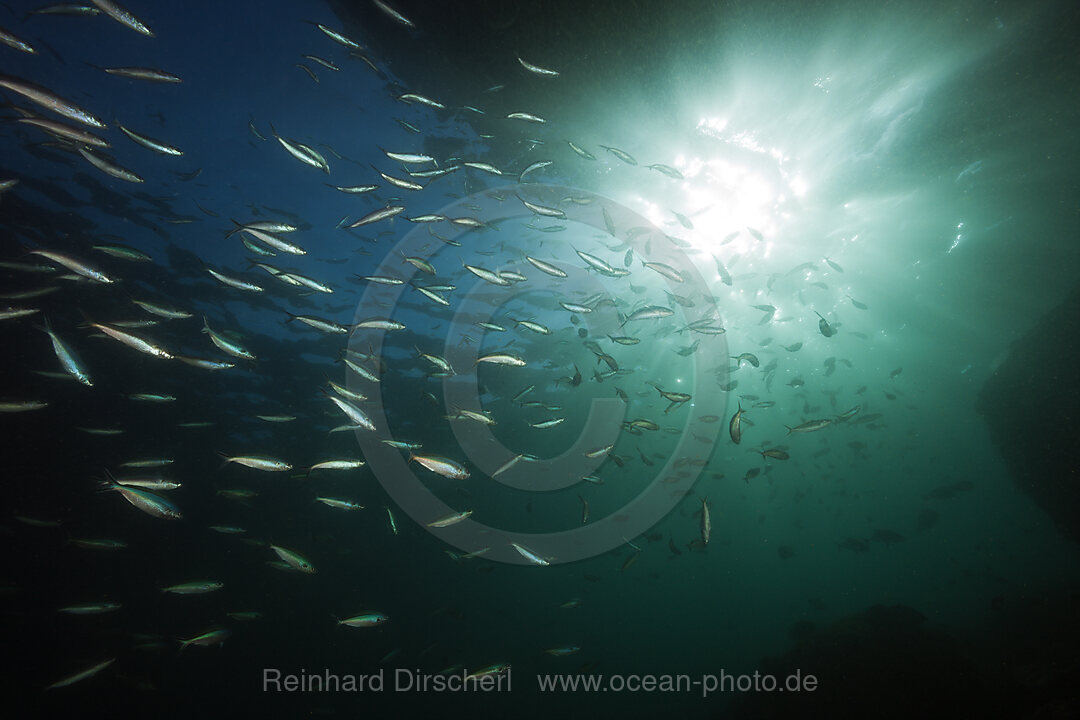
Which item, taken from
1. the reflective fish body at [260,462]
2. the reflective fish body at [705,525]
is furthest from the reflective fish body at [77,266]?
the reflective fish body at [705,525]

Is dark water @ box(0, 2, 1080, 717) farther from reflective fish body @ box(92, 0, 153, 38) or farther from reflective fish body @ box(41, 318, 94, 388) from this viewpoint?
reflective fish body @ box(92, 0, 153, 38)

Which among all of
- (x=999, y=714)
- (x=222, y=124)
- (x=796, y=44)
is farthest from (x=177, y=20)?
(x=999, y=714)

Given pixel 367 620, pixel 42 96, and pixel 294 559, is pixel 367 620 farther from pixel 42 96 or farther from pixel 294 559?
pixel 42 96

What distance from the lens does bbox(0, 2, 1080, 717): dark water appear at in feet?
24.9

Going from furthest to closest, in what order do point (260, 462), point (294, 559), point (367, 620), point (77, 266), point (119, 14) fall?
point (367, 620), point (294, 559), point (260, 462), point (77, 266), point (119, 14)

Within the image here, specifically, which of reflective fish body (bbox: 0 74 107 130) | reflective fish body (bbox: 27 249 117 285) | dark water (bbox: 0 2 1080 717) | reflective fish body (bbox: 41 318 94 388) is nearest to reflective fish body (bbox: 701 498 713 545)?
dark water (bbox: 0 2 1080 717)

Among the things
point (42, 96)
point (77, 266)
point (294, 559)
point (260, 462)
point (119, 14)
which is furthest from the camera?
point (294, 559)

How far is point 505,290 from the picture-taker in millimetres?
13289

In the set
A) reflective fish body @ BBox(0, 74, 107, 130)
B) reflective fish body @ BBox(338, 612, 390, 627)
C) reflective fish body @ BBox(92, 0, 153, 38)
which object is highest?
reflective fish body @ BBox(92, 0, 153, 38)

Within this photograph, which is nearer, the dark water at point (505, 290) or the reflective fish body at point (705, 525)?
the reflective fish body at point (705, 525)

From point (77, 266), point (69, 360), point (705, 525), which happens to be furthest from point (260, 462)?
point (705, 525)

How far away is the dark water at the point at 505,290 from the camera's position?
7.59 metres

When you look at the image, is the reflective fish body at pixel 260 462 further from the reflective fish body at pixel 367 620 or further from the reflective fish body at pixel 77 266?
the reflective fish body at pixel 367 620

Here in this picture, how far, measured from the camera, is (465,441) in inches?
816
